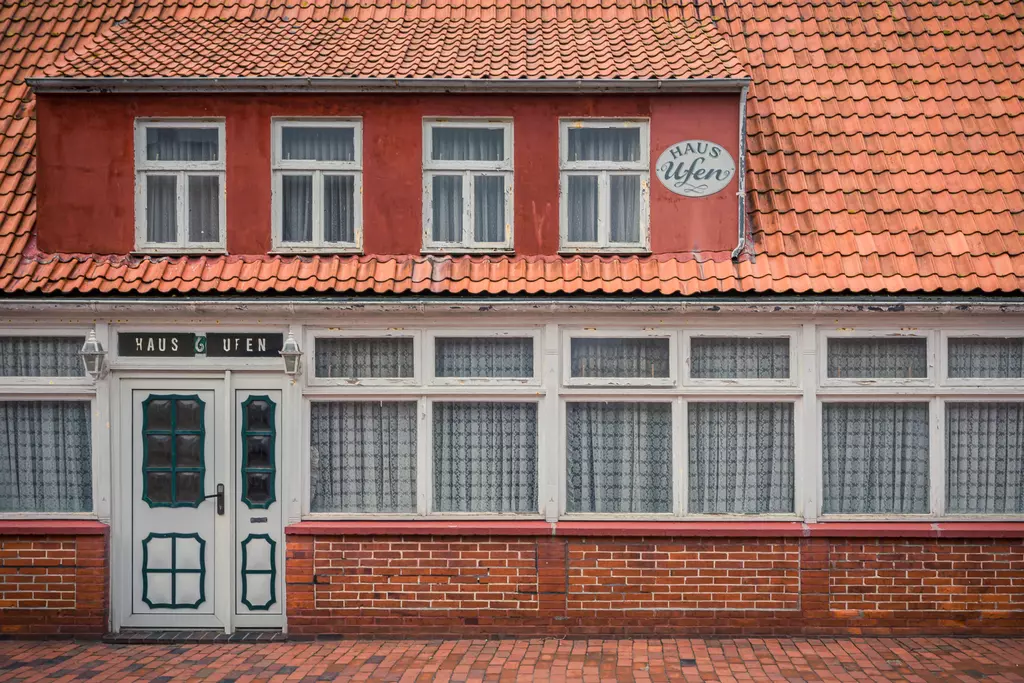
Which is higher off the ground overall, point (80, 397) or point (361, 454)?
point (80, 397)

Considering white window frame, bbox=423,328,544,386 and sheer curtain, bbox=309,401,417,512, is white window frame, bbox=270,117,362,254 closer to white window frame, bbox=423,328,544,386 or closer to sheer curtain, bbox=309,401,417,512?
white window frame, bbox=423,328,544,386

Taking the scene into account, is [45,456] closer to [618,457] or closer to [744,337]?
[618,457]

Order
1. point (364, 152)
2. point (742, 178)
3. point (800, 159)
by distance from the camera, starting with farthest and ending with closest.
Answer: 1. point (800, 159)
2. point (364, 152)
3. point (742, 178)

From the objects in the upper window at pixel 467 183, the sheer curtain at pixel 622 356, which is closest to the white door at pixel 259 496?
the upper window at pixel 467 183

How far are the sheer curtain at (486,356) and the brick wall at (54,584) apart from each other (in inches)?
149

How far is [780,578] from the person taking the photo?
9.09 m

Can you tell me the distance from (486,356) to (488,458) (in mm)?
1013

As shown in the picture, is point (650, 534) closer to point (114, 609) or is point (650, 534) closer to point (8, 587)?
point (114, 609)

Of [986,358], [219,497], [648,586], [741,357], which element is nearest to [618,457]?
[648,586]

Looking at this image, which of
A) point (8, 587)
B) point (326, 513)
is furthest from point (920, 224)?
point (8, 587)

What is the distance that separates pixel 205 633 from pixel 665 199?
20.5ft

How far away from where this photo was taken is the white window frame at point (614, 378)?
363 inches

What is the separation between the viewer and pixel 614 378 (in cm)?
930

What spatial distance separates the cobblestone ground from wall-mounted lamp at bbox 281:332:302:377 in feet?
8.67
